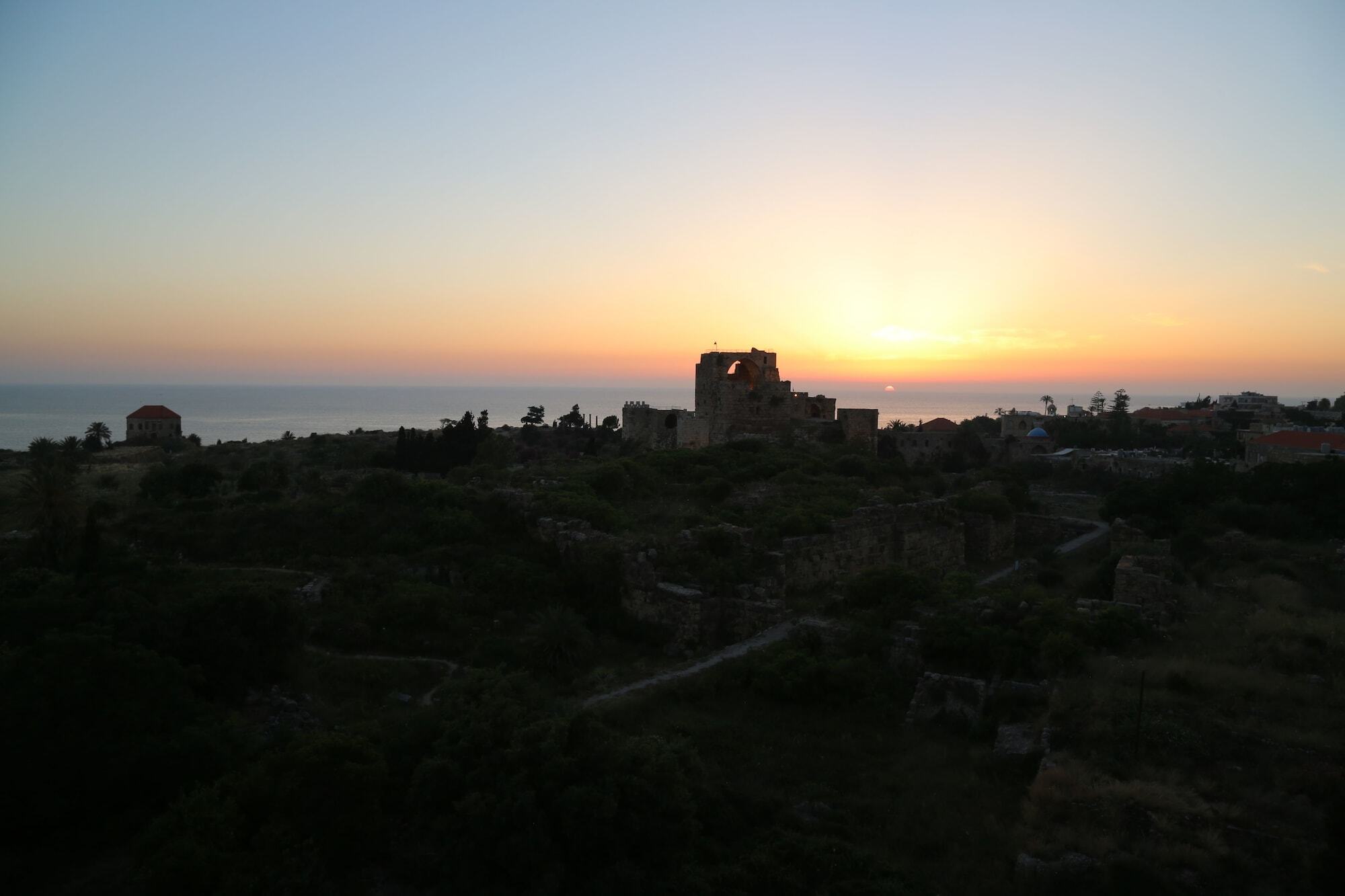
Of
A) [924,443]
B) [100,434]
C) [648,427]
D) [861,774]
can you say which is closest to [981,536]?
[861,774]

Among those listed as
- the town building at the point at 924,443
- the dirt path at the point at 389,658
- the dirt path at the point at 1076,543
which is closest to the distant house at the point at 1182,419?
the town building at the point at 924,443

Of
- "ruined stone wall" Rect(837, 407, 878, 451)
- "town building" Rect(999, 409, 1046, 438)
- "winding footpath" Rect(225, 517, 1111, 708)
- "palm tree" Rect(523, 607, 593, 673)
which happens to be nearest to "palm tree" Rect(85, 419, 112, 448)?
"ruined stone wall" Rect(837, 407, 878, 451)

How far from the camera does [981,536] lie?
923 inches

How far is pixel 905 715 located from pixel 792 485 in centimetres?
1206

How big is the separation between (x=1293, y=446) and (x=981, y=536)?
2934 cm

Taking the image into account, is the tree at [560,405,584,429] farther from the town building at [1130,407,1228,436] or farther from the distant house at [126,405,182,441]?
the town building at [1130,407,1228,436]

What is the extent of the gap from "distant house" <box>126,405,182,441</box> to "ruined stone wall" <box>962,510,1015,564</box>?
232 feet

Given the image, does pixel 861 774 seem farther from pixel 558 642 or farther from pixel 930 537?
pixel 930 537

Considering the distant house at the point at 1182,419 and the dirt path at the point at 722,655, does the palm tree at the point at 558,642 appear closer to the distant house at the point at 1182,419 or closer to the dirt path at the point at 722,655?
the dirt path at the point at 722,655

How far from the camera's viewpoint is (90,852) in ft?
25.8

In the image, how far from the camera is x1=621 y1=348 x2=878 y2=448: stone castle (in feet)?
117

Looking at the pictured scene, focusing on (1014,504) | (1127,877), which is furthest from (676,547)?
(1014,504)

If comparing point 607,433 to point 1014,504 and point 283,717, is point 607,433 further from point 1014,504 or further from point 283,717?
point 283,717

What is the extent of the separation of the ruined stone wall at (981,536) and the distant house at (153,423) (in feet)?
232
